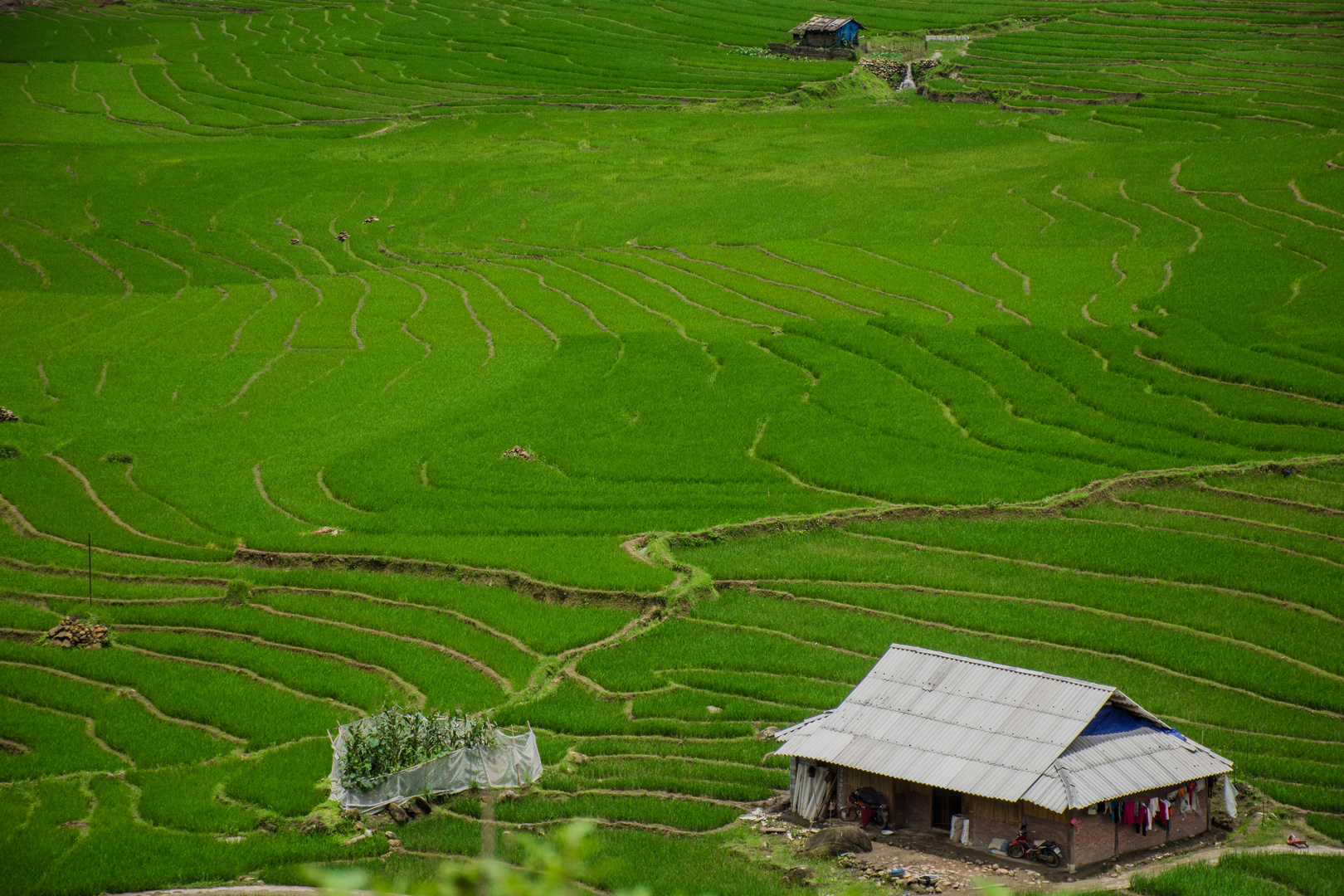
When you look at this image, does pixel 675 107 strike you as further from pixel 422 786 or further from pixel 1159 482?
pixel 422 786

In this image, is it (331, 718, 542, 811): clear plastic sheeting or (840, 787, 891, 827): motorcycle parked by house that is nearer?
(840, 787, 891, 827): motorcycle parked by house

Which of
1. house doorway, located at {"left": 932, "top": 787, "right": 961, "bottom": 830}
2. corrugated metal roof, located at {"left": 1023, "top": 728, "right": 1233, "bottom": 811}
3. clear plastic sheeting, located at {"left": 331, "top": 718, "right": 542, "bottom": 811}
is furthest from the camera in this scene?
clear plastic sheeting, located at {"left": 331, "top": 718, "right": 542, "bottom": 811}

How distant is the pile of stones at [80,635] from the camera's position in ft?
77.3

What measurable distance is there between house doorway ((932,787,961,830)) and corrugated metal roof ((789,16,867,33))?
7031cm

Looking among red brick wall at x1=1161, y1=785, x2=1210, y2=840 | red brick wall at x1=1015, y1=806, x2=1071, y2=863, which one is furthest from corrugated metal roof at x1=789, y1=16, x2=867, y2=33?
red brick wall at x1=1015, y1=806, x2=1071, y2=863

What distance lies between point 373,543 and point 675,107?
161 feet

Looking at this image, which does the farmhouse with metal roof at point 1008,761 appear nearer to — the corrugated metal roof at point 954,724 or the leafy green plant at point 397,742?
the corrugated metal roof at point 954,724

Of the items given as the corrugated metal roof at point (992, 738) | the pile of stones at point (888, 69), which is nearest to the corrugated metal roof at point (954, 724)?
the corrugated metal roof at point (992, 738)

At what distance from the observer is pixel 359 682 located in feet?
71.7

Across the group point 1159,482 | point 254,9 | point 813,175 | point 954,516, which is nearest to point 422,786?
point 954,516

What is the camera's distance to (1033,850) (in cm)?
1590

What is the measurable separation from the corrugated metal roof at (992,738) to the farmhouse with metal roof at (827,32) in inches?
2698

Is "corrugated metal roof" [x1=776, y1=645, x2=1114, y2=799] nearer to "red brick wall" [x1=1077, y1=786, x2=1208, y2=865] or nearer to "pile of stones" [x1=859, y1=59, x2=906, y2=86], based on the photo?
"red brick wall" [x1=1077, y1=786, x2=1208, y2=865]

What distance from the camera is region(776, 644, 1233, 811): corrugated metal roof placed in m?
15.9
